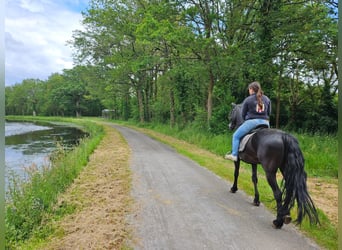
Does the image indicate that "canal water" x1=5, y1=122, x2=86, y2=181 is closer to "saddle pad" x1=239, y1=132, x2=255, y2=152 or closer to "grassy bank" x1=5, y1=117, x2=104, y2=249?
"grassy bank" x1=5, y1=117, x2=104, y2=249

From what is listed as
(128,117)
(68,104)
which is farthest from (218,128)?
(68,104)

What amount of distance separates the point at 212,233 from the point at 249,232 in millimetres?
526

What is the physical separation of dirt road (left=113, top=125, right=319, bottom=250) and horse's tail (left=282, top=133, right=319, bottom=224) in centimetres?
39

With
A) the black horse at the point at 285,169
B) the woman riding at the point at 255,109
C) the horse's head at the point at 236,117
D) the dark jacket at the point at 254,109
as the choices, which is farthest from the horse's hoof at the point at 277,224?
the horse's head at the point at 236,117

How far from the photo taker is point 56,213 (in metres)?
4.14

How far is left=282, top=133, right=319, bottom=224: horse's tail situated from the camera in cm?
328

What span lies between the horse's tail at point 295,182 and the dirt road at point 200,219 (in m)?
0.39

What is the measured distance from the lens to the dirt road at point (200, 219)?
3.13 meters

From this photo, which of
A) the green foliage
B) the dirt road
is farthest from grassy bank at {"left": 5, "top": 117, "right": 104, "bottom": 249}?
the green foliage

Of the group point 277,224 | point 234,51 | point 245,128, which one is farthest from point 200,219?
point 234,51

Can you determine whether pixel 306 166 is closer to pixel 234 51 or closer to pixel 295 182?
pixel 295 182

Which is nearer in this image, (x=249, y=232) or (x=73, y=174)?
(x=249, y=232)

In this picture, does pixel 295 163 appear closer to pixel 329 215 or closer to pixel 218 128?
pixel 329 215

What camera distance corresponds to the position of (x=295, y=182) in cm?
339
